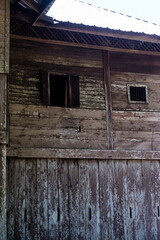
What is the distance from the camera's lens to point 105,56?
11.7m

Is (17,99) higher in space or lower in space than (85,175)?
higher

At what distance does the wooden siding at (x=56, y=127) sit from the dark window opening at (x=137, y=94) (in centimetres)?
102

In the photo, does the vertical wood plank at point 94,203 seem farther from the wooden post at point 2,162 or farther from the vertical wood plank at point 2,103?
the vertical wood plank at point 2,103

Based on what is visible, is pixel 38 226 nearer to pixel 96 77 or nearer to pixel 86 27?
pixel 96 77

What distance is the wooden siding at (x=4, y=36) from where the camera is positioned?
28.1ft

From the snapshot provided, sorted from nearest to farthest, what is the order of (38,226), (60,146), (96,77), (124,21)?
(38,226) → (60,146) → (96,77) → (124,21)

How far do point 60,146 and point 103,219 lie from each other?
207cm

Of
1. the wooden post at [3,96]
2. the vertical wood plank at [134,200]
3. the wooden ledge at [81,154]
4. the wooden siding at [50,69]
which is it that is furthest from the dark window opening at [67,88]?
the wooden post at [3,96]

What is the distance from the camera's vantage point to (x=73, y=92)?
1110 cm

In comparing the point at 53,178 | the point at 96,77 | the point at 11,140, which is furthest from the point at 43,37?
the point at 53,178

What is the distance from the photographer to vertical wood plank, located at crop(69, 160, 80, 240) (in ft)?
34.1

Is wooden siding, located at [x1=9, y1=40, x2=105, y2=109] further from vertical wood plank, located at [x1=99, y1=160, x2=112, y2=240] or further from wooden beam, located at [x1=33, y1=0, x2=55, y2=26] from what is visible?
vertical wood plank, located at [x1=99, y1=160, x2=112, y2=240]

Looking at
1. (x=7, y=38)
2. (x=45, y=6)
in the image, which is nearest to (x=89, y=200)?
(x=7, y=38)

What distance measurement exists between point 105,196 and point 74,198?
2.77 ft
